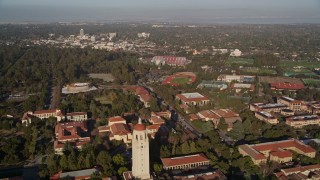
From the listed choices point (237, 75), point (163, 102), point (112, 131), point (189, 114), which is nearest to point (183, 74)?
point (237, 75)

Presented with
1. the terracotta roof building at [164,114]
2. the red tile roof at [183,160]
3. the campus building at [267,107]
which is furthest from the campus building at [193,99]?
the red tile roof at [183,160]

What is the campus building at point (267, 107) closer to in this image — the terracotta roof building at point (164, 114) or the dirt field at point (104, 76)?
the terracotta roof building at point (164, 114)

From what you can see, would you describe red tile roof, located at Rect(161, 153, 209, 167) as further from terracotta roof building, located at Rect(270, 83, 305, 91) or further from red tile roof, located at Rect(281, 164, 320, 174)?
terracotta roof building, located at Rect(270, 83, 305, 91)

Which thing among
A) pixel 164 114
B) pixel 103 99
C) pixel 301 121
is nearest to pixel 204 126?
pixel 164 114

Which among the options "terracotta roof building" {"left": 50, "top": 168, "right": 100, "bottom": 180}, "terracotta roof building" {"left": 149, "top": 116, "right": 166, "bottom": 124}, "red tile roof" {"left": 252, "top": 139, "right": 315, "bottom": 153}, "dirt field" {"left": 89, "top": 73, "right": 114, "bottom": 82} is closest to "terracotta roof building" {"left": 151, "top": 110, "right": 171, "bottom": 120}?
"terracotta roof building" {"left": 149, "top": 116, "right": 166, "bottom": 124}

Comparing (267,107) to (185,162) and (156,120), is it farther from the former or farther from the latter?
(185,162)

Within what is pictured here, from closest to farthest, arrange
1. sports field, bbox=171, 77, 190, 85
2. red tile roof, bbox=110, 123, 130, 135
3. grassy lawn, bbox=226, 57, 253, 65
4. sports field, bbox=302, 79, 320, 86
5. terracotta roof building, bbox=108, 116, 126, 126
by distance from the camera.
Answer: red tile roof, bbox=110, 123, 130, 135 < terracotta roof building, bbox=108, 116, 126, 126 < sports field, bbox=171, 77, 190, 85 < sports field, bbox=302, 79, 320, 86 < grassy lawn, bbox=226, 57, 253, 65
